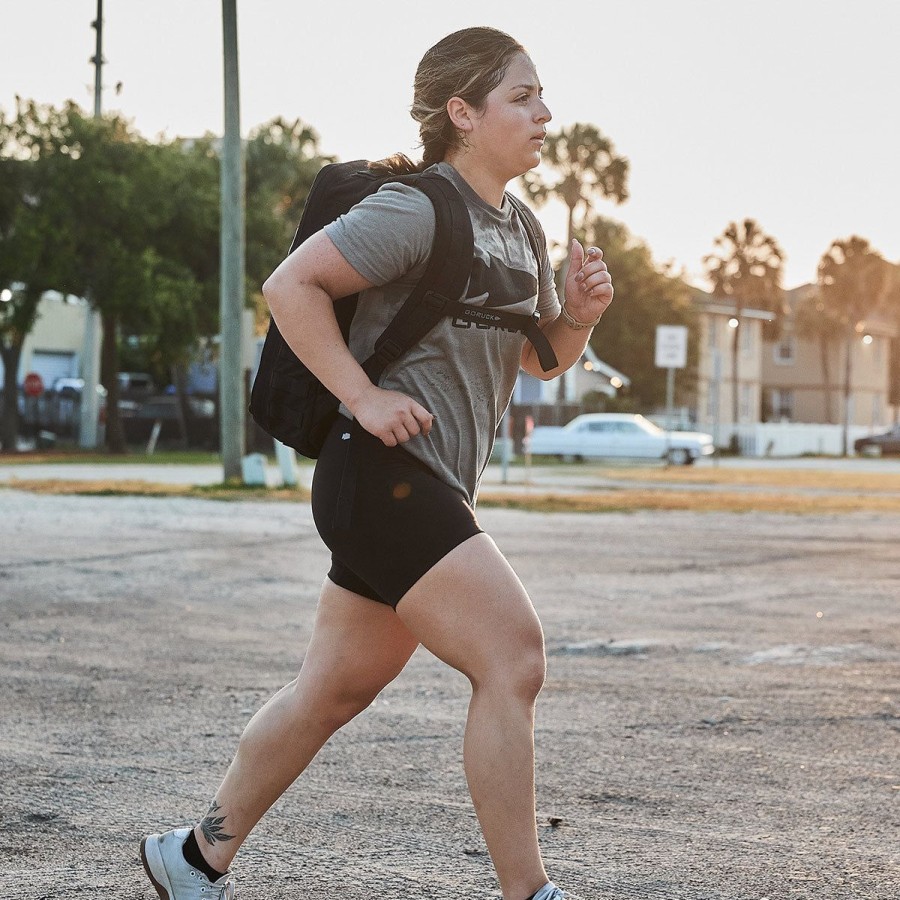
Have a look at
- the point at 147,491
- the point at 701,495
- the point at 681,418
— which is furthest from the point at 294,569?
the point at 681,418

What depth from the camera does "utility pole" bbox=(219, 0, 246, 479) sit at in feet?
70.3

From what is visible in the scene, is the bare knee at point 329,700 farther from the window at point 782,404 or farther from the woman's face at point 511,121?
the window at point 782,404

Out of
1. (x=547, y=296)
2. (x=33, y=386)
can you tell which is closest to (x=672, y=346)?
(x=33, y=386)

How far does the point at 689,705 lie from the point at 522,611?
324 cm

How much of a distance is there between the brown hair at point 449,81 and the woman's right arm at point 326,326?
314 mm

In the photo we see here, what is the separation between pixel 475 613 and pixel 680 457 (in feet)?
135

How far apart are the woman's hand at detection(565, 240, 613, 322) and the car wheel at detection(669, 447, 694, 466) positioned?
1572 inches

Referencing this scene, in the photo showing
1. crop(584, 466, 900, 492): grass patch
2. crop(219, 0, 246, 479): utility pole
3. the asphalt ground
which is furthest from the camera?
crop(584, 466, 900, 492): grass patch

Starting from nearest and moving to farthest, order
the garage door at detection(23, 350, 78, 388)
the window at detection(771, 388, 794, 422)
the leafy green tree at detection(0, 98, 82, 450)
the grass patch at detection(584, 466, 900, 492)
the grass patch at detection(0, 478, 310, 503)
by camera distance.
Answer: the grass patch at detection(0, 478, 310, 503) → the grass patch at detection(584, 466, 900, 492) → the leafy green tree at detection(0, 98, 82, 450) → the garage door at detection(23, 350, 78, 388) → the window at detection(771, 388, 794, 422)

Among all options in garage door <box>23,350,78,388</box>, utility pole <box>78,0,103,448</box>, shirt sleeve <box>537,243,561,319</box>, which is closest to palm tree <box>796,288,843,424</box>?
garage door <box>23,350,78,388</box>

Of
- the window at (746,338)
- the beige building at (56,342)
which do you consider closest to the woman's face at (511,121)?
the beige building at (56,342)

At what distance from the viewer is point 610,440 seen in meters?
44.6

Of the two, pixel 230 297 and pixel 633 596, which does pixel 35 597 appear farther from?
pixel 230 297

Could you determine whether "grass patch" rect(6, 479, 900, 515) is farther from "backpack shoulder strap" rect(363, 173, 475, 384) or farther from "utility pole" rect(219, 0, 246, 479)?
"backpack shoulder strap" rect(363, 173, 475, 384)
